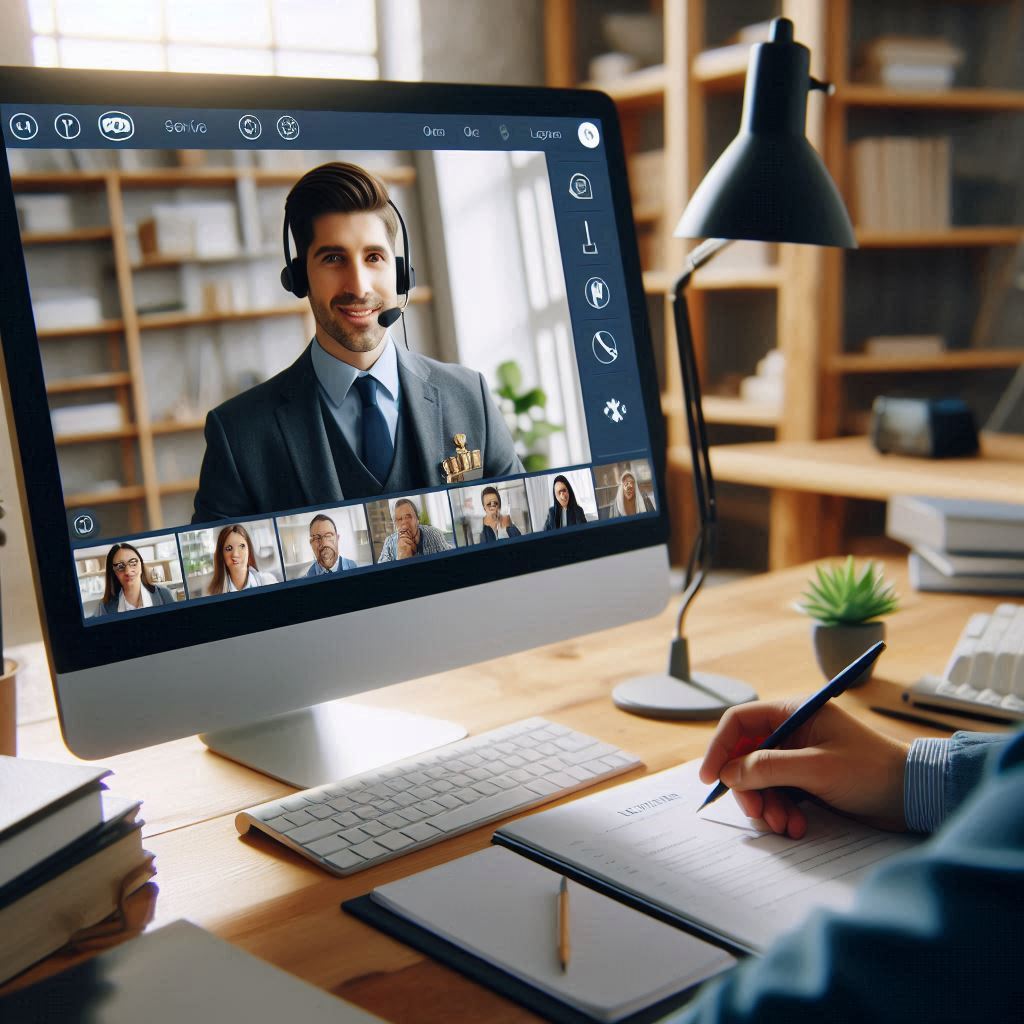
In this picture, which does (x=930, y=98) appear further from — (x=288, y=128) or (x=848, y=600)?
(x=288, y=128)

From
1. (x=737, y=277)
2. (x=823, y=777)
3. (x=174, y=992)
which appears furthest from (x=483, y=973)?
(x=737, y=277)

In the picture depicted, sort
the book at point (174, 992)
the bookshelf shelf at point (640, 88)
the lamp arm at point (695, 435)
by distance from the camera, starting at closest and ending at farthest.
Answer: the book at point (174, 992), the lamp arm at point (695, 435), the bookshelf shelf at point (640, 88)

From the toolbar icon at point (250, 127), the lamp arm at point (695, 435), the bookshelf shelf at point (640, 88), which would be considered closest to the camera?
the toolbar icon at point (250, 127)

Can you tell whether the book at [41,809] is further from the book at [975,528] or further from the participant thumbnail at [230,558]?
the book at [975,528]

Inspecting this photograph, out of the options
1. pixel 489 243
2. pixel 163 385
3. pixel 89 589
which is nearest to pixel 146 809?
pixel 89 589

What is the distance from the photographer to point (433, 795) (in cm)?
81

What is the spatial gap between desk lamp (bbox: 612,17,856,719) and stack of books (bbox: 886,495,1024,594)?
0.55 m

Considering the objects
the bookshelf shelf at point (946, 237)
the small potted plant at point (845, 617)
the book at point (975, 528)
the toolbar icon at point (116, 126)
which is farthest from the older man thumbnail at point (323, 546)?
the bookshelf shelf at point (946, 237)

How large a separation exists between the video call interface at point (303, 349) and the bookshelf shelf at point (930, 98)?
80.9 inches

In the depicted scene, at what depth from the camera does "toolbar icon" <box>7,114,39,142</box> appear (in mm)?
731

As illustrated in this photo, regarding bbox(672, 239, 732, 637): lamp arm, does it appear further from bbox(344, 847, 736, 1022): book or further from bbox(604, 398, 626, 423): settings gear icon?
bbox(344, 847, 736, 1022): book

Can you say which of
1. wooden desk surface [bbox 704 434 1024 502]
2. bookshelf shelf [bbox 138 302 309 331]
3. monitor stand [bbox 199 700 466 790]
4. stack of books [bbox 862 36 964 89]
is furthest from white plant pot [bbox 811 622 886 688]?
stack of books [bbox 862 36 964 89]

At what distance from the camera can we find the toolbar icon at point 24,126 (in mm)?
731

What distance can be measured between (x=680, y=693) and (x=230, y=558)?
1.53ft
